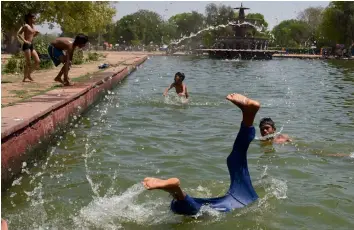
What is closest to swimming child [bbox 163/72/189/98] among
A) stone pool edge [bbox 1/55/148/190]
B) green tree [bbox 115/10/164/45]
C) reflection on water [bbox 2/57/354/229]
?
reflection on water [bbox 2/57/354/229]

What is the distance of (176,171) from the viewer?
6.32 m

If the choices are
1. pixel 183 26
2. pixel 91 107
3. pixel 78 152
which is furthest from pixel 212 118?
pixel 183 26

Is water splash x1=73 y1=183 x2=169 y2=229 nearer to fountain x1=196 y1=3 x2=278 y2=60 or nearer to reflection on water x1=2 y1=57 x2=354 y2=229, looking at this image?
reflection on water x1=2 y1=57 x2=354 y2=229

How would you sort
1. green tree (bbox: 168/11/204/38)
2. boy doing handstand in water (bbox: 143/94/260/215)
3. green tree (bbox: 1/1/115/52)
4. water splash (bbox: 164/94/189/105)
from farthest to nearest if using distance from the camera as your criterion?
1. green tree (bbox: 168/11/204/38)
2. green tree (bbox: 1/1/115/52)
3. water splash (bbox: 164/94/189/105)
4. boy doing handstand in water (bbox: 143/94/260/215)

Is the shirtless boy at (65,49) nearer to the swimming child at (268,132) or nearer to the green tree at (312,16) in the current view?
the swimming child at (268,132)

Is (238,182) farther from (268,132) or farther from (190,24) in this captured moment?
(190,24)

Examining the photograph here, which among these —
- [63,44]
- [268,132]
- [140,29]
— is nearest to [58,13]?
[63,44]

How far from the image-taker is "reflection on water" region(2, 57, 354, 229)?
15.4ft

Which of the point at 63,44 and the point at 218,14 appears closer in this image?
the point at 63,44

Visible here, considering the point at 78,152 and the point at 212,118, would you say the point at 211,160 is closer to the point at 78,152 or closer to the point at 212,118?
the point at 78,152

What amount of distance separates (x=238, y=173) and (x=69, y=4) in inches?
955

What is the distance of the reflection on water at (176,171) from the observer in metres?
4.69

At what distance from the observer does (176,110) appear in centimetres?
1117

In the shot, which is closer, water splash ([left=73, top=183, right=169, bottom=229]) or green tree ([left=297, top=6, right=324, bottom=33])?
water splash ([left=73, top=183, right=169, bottom=229])
